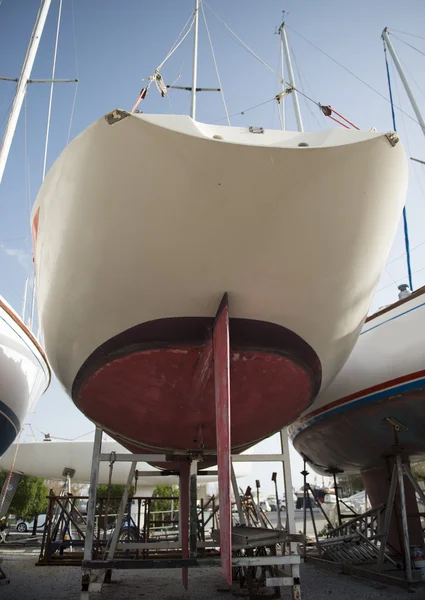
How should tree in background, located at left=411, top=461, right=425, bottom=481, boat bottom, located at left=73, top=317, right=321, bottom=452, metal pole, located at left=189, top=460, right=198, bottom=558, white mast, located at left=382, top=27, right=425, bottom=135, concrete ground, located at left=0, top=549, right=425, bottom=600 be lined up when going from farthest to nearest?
1. tree in background, located at left=411, top=461, right=425, bottom=481
2. white mast, located at left=382, top=27, right=425, bottom=135
3. concrete ground, located at left=0, top=549, right=425, bottom=600
4. metal pole, located at left=189, top=460, right=198, bottom=558
5. boat bottom, located at left=73, top=317, right=321, bottom=452

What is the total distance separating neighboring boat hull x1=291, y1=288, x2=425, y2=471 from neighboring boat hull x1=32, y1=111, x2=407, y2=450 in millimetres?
1889

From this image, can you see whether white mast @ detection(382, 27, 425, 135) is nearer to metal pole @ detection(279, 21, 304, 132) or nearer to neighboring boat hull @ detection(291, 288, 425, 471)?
metal pole @ detection(279, 21, 304, 132)

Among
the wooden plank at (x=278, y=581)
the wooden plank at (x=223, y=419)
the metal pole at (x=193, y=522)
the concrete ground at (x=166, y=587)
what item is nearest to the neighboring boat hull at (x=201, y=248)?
the wooden plank at (x=223, y=419)

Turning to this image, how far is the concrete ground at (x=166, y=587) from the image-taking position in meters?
4.03

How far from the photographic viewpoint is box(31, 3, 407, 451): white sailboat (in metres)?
2.05

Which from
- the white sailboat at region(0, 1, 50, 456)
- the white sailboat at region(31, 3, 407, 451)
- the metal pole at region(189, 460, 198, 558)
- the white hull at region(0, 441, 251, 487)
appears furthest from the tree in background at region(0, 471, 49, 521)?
the white sailboat at region(31, 3, 407, 451)

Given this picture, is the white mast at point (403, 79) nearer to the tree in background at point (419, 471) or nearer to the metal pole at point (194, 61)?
the metal pole at point (194, 61)

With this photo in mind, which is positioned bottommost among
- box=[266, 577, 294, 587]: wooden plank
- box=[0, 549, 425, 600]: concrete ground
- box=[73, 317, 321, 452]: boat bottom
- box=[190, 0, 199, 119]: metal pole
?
box=[0, 549, 425, 600]: concrete ground

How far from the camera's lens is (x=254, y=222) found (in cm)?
221

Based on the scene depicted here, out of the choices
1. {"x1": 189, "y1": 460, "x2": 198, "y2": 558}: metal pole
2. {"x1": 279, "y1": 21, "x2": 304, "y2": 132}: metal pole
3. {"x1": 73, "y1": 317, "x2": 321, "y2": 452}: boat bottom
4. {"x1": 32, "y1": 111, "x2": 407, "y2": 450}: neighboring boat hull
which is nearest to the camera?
{"x1": 32, "y1": 111, "x2": 407, "y2": 450}: neighboring boat hull

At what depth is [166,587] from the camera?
4.71m

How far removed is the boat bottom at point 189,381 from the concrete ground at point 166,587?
186 cm

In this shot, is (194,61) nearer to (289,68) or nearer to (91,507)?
(289,68)

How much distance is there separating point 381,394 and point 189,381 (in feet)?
9.65
